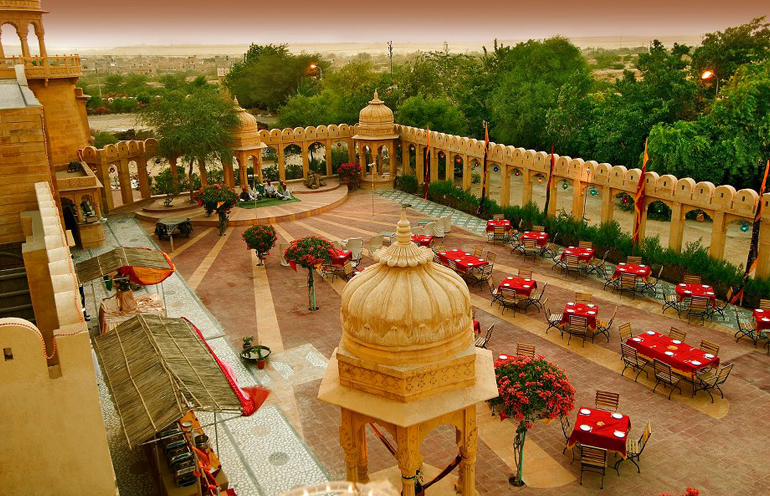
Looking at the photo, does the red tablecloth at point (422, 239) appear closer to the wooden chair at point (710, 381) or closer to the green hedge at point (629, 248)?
the green hedge at point (629, 248)

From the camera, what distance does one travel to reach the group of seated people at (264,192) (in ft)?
99.7

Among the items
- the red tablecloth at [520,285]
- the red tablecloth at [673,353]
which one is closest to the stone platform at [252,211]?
the red tablecloth at [520,285]

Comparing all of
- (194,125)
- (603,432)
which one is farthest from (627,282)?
(194,125)

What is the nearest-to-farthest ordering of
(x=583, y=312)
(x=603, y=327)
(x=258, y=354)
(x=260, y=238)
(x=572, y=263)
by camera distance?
(x=258, y=354)
(x=583, y=312)
(x=603, y=327)
(x=572, y=263)
(x=260, y=238)

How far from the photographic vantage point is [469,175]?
30.0 m

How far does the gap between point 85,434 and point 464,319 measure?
4725 mm

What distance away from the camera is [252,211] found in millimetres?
28938

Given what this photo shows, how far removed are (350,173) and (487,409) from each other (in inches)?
880

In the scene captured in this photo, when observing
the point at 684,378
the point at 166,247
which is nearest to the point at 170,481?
the point at 684,378

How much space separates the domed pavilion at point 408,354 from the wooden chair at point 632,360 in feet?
24.4

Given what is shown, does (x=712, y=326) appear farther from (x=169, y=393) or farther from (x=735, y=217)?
(x=169, y=393)

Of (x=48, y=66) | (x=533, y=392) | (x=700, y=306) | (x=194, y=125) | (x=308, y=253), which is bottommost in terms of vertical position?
(x=700, y=306)

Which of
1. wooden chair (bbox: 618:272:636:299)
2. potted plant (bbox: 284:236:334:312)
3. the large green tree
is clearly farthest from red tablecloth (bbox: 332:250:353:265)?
the large green tree

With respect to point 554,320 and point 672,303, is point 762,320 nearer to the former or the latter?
point 672,303
